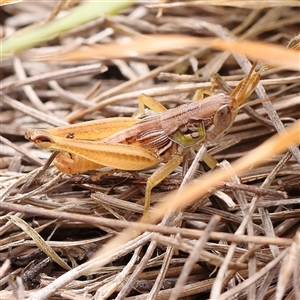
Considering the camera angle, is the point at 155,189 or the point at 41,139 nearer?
the point at 41,139

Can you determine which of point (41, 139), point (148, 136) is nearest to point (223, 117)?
point (148, 136)

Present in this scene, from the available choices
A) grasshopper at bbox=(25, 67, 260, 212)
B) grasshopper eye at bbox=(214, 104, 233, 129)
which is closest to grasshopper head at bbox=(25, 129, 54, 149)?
grasshopper at bbox=(25, 67, 260, 212)

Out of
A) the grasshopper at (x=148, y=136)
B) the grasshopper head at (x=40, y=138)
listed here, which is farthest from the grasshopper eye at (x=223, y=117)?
the grasshopper head at (x=40, y=138)

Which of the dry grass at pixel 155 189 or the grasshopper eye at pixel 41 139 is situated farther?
the grasshopper eye at pixel 41 139

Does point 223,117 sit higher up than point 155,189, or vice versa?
point 223,117

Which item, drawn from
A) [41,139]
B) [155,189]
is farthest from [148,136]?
[41,139]

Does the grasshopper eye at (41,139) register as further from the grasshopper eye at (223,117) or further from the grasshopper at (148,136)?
the grasshopper eye at (223,117)

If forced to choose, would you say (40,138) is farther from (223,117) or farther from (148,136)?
(223,117)
